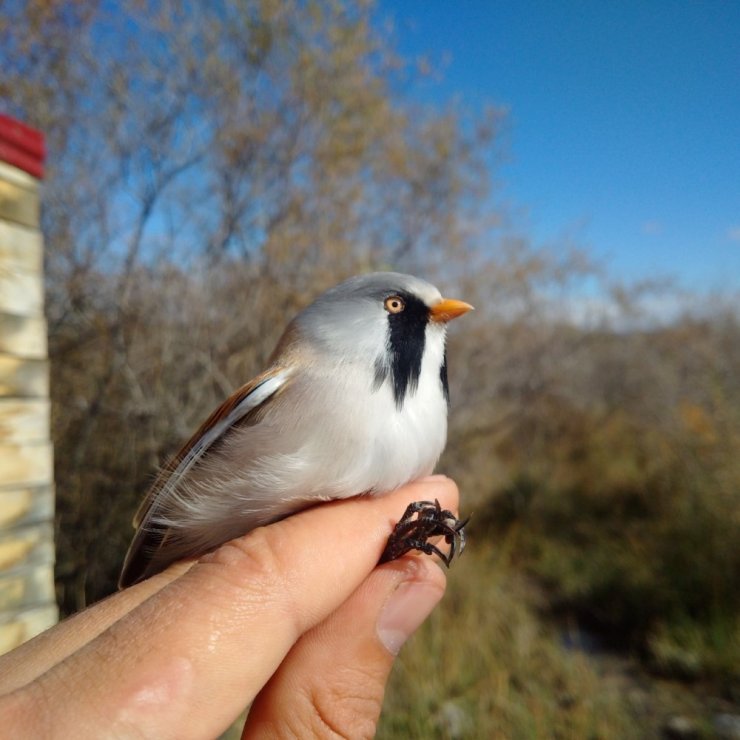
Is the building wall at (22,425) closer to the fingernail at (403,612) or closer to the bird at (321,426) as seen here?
the bird at (321,426)

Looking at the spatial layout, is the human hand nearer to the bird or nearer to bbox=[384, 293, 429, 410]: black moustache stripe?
the bird

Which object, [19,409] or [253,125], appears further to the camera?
[253,125]

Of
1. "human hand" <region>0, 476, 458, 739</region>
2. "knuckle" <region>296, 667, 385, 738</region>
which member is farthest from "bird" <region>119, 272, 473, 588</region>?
"knuckle" <region>296, 667, 385, 738</region>

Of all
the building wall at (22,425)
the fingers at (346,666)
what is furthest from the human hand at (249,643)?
the building wall at (22,425)

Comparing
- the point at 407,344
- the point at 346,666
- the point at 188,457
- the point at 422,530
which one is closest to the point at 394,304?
the point at 407,344

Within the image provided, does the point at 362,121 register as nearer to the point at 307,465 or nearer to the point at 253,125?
the point at 253,125

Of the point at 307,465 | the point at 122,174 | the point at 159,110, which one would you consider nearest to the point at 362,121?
the point at 159,110

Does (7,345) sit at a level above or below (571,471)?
above

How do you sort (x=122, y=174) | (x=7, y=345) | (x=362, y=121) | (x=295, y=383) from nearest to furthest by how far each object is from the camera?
(x=295, y=383), (x=7, y=345), (x=122, y=174), (x=362, y=121)
